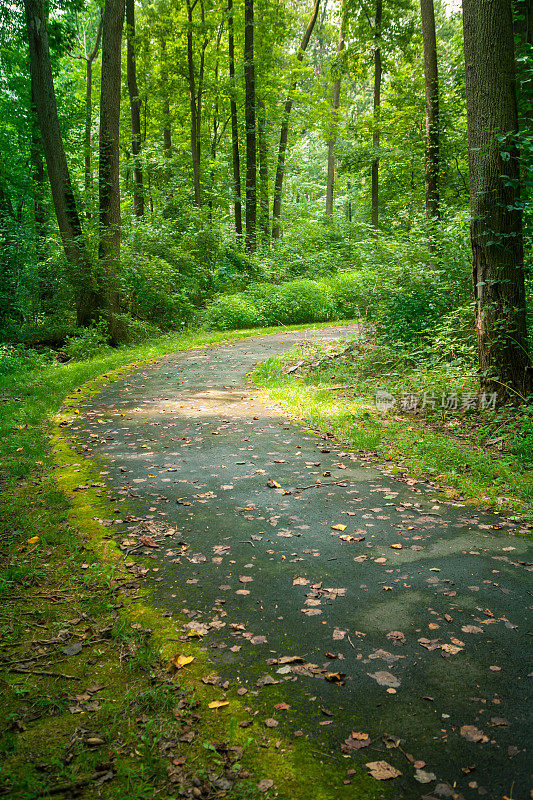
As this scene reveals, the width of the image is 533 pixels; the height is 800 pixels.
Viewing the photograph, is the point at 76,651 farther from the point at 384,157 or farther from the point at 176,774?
the point at 384,157

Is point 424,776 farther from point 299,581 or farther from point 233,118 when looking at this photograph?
point 233,118

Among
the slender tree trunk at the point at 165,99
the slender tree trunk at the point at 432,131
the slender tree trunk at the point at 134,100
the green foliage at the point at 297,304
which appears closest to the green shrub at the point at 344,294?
the green foliage at the point at 297,304

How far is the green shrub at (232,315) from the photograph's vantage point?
1775cm

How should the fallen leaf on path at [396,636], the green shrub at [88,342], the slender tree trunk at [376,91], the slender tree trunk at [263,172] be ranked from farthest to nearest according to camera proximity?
the slender tree trunk at [263,172] < the slender tree trunk at [376,91] < the green shrub at [88,342] < the fallen leaf on path at [396,636]

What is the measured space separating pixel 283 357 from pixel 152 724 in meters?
10.1

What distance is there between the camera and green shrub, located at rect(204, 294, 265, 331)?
1775 cm

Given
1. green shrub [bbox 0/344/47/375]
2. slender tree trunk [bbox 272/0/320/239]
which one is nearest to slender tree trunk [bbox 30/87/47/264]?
green shrub [bbox 0/344/47/375]

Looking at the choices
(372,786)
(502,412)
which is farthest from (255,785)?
(502,412)

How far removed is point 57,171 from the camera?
43.7 feet

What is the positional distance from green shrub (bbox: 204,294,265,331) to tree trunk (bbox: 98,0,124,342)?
4.52 metres

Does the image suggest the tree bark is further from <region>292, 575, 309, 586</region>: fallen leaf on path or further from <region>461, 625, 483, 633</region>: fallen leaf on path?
<region>461, 625, 483, 633</region>: fallen leaf on path

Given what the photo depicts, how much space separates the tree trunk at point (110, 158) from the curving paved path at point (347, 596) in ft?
26.8

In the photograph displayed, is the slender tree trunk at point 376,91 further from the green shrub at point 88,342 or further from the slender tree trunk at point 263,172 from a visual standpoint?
the green shrub at point 88,342

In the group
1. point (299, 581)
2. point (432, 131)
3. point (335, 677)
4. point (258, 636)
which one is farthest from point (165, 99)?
point (335, 677)
